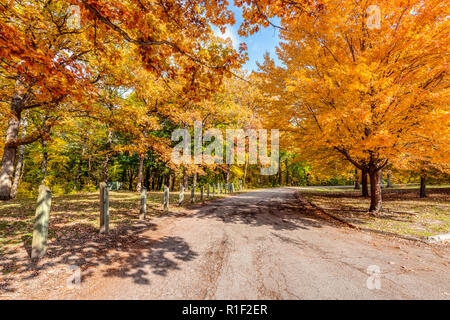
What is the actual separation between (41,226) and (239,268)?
13.0ft

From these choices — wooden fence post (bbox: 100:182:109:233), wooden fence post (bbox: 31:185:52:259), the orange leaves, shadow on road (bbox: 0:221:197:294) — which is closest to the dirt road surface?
shadow on road (bbox: 0:221:197:294)

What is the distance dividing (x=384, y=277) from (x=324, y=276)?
112 cm

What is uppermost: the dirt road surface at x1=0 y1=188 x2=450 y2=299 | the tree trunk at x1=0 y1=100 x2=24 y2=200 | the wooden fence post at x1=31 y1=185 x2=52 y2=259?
the tree trunk at x1=0 y1=100 x2=24 y2=200

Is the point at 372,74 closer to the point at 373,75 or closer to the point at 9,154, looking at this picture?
the point at 373,75

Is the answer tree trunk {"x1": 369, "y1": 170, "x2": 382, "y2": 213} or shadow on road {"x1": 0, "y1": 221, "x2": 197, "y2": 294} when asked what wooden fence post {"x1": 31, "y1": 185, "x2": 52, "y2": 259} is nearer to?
shadow on road {"x1": 0, "y1": 221, "x2": 197, "y2": 294}

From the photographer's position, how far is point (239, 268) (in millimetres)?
3391

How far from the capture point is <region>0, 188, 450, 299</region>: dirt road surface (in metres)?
2.69

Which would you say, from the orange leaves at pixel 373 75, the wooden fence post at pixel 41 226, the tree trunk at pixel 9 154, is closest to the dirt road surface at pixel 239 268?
the wooden fence post at pixel 41 226

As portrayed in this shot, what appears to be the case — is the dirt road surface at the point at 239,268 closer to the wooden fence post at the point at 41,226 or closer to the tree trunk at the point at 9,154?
the wooden fence post at the point at 41,226

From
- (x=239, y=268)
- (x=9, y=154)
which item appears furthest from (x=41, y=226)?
(x=9, y=154)

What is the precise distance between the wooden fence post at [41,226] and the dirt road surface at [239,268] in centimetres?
23

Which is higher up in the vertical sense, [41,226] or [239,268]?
[41,226]

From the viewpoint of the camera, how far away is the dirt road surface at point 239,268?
8.82 ft

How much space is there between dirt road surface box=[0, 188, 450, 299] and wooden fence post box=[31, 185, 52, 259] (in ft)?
0.77
